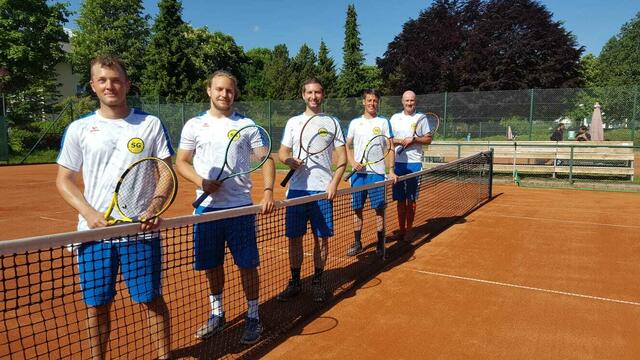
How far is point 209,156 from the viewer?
3.16 meters

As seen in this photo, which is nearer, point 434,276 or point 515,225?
point 434,276

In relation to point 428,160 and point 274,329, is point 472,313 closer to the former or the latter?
point 274,329

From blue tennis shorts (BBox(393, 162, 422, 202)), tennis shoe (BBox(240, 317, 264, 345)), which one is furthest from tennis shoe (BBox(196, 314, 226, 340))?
blue tennis shorts (BBox(393, 162, 422, 202))

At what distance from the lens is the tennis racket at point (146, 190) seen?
7.93 ft

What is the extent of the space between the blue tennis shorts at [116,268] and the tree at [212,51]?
4188cm

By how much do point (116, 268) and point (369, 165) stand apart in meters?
3.43

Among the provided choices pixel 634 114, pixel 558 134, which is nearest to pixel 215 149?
pixel 558 134

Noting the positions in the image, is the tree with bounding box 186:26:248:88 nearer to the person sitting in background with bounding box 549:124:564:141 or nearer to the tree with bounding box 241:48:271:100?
the tree with bounding box 241:48:271:100

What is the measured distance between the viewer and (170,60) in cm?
3341

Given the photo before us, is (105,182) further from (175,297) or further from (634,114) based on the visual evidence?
(634,114)

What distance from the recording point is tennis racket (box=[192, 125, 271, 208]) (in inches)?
122

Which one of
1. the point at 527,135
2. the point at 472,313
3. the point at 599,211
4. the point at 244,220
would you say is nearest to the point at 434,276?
the point at 472,313

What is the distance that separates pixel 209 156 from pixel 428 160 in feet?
40.7

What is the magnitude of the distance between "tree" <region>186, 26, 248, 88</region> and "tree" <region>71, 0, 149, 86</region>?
15.7ft
